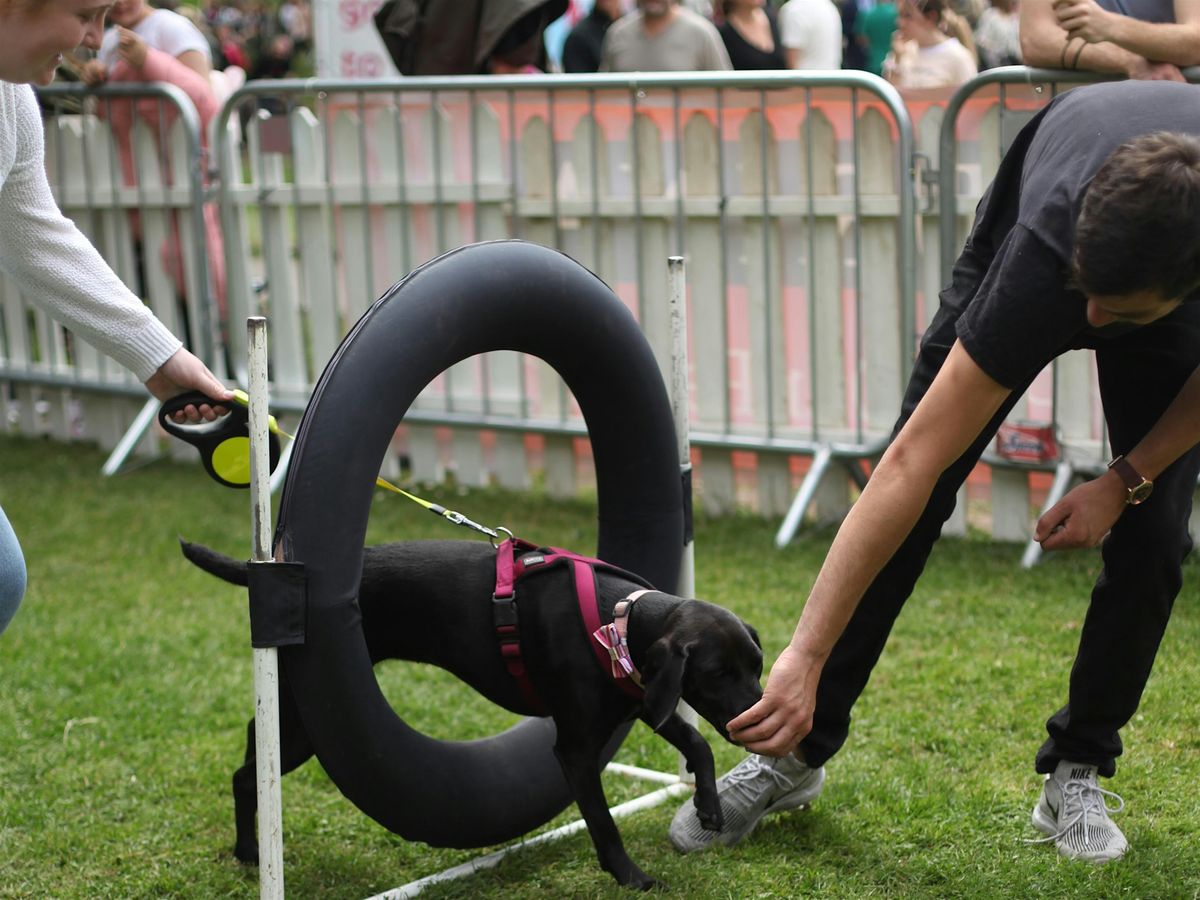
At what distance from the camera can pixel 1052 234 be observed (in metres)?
2.31

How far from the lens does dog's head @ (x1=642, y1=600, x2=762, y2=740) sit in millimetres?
2623

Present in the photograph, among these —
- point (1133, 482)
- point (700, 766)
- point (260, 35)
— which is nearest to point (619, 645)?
point (700, 766)

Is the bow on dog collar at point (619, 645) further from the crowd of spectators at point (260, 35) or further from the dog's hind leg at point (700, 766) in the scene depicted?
the crowd of spectators at point (260, 35)

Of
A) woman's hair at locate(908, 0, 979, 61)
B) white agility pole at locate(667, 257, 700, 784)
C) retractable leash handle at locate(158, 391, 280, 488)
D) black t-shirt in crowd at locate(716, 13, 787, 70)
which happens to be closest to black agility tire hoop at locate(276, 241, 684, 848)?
white agility pole at locate(667, 257, 700, 784)

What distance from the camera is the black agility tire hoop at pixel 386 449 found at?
2.55m

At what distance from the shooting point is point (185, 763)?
365cm

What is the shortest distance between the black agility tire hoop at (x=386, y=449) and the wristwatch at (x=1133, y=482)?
935mm

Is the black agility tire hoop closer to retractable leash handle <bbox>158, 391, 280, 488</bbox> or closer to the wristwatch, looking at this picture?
retractable leash handle <bbox>158, 391, 280, 488</bbox>

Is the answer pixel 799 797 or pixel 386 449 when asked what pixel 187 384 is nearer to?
pixel 386 449

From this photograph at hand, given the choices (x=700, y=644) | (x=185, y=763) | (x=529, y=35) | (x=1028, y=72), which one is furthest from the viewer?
(x=529, y=35)

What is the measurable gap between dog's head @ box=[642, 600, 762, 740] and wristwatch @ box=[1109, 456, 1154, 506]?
0.74 m

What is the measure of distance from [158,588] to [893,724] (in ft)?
8.55

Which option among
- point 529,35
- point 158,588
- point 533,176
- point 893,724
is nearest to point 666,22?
point 529,35

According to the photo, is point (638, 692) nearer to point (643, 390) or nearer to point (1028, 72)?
point (643, 390)
